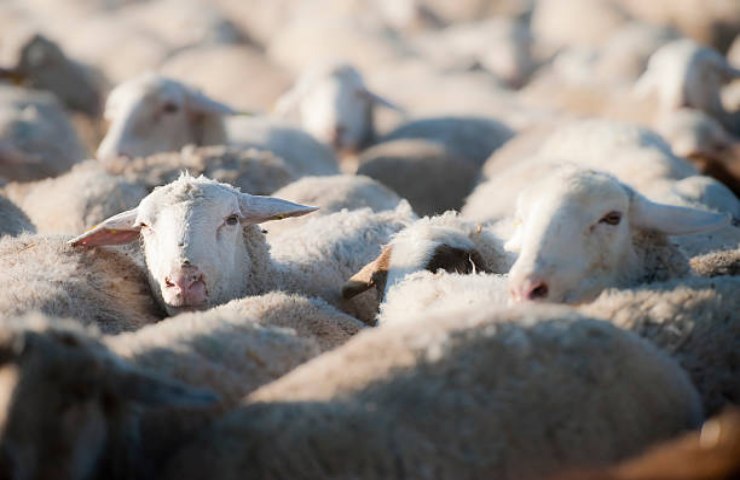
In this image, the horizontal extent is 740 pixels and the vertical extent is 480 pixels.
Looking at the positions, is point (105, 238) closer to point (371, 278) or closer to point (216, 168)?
point (371, 278)

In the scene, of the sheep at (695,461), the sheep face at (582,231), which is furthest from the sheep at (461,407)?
the sheep face at (582,231)

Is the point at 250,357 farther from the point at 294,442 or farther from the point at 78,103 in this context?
the point at 78,103

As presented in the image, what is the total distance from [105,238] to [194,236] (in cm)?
44

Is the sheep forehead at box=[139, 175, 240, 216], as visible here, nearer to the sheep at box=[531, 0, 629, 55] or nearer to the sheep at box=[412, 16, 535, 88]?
the sheep at box=[412, 16, 535, 88]

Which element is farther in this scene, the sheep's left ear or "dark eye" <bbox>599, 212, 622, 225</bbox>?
the sheep's left ear

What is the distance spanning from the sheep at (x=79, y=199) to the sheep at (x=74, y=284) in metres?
0.88

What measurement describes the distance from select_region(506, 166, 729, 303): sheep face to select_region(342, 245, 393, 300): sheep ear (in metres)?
0.71

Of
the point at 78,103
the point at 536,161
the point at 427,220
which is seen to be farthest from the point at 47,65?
the point at 427,220

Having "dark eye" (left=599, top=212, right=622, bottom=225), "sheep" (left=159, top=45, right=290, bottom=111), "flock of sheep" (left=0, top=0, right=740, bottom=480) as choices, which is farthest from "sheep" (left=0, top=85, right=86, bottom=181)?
"dark eye" (left=599, top=212, right=622, bottom=225)

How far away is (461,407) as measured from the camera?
126 inches

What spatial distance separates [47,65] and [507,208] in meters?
5.79

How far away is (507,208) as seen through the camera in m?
6.67

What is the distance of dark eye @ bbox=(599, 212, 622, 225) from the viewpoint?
14.2ft

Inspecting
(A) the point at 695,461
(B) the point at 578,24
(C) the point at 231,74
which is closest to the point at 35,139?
(C) the point at 231,74
